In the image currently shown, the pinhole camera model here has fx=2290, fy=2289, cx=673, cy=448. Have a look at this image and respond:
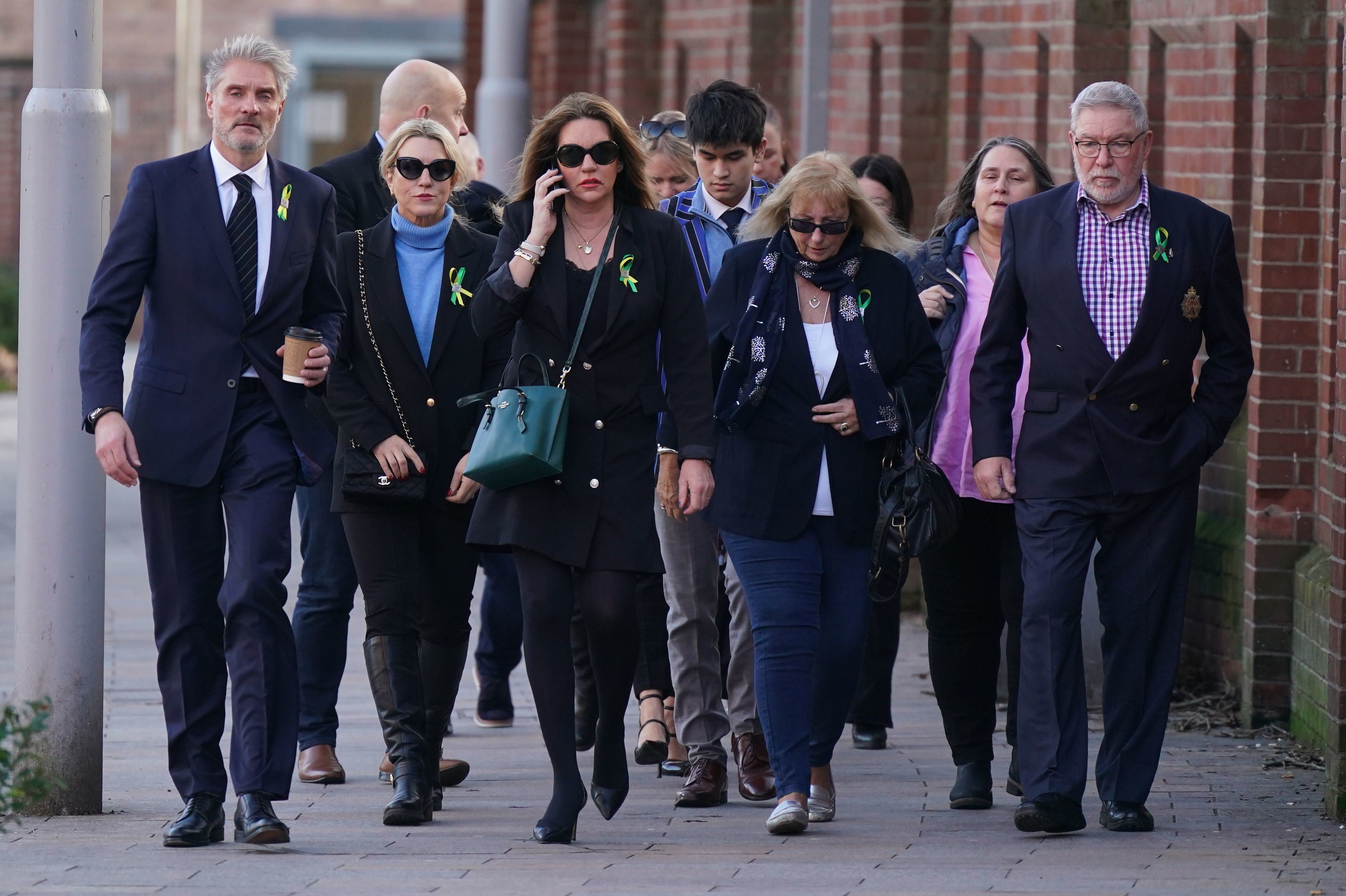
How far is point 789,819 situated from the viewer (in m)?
5.91

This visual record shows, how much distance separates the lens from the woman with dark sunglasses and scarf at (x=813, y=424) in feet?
20.0

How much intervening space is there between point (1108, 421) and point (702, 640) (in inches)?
59.1

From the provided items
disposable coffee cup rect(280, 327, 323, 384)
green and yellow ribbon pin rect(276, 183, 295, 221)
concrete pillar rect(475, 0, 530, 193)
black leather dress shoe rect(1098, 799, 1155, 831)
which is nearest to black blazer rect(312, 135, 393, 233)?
green and yellow ribbon pin rect(276, 183, 295, 221)

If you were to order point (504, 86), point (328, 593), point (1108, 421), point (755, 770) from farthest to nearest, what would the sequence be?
point (504, 86) → point (328, 593) → point (755, 770) → point (1108, 421)

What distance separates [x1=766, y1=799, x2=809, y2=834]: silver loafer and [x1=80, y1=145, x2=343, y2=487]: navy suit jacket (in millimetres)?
1473

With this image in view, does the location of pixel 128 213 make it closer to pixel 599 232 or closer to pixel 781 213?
pixel 599 232

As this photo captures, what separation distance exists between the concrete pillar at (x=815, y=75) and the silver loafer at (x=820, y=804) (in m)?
4.17

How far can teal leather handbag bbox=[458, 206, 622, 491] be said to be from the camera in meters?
5.68

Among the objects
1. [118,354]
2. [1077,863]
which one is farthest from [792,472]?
[118,354]

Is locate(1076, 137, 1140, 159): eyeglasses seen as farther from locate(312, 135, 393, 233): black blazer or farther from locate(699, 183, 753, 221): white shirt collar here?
locate(312, 135, 393, 233): black blazer

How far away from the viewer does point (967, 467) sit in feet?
21.4

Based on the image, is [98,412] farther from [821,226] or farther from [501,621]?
[501,621]

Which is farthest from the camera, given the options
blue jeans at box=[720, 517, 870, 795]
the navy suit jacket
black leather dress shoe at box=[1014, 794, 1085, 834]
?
blue jeans at box=[720, 517, 870, 795]

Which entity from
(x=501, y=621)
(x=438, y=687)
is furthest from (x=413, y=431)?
(x=501, y=621)
